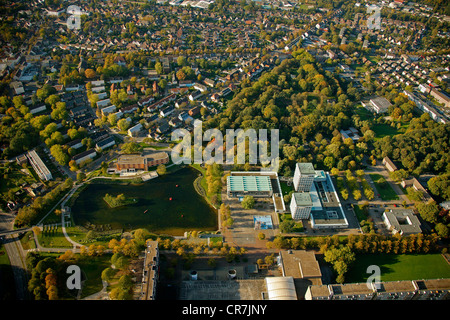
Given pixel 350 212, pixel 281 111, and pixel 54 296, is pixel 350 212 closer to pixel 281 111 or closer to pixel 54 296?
pixel 281 111

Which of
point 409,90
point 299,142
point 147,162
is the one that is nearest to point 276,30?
point 409,90

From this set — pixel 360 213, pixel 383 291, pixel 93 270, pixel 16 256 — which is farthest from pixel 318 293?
pixel 16 256

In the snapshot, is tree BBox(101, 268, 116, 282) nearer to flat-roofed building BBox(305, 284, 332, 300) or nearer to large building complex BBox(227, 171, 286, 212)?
large building complex BBox(227, 171, 286, 212)

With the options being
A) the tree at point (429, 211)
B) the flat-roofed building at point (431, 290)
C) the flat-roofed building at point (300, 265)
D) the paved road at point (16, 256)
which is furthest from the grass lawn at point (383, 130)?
the paved road at point (16, 256)

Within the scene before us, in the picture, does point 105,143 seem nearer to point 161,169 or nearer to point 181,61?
point 161,169

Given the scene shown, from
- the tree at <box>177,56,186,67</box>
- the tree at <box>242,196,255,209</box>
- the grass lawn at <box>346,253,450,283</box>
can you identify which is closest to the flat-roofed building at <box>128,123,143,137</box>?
the tree at <box>242,196,255,209</box>

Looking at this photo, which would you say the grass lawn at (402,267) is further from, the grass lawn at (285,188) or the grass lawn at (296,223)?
the grass lawn at (285,188)
